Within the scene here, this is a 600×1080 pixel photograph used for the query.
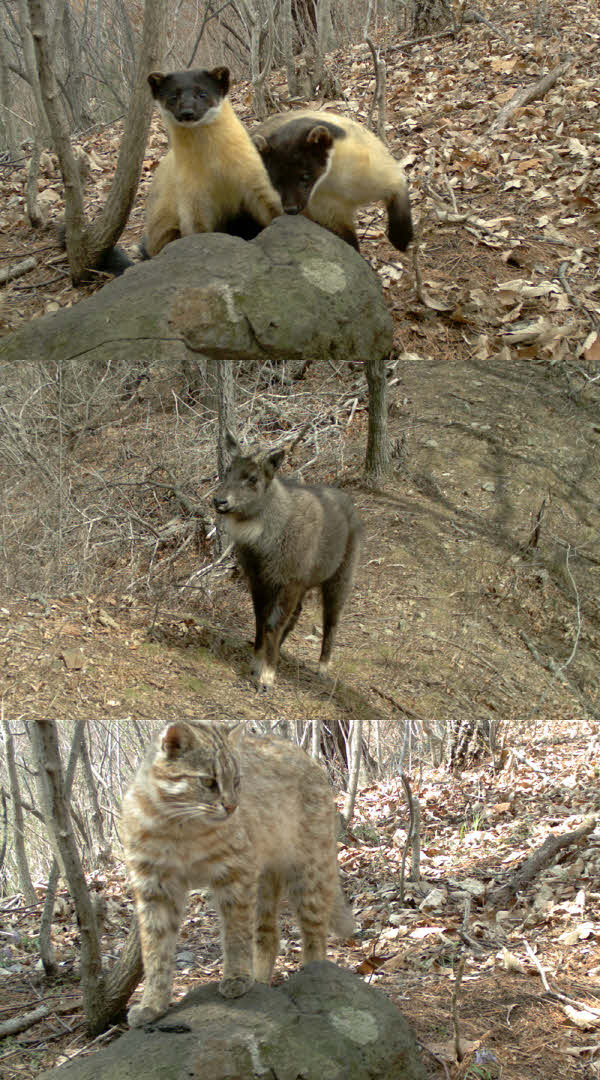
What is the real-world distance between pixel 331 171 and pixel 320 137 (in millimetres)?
248

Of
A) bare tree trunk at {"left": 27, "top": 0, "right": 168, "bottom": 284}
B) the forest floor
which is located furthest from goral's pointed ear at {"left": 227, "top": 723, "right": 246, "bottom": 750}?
bare tree trunk at {"left": 27, "top": 0, "right": 168, "bottom": 284}

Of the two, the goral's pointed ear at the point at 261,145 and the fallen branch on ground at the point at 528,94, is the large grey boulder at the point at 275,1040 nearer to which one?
the goral's pointed ear at the point at 261,145

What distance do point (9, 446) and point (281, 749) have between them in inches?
88.6

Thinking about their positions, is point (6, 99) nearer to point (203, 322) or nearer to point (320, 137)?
point (320, 137)

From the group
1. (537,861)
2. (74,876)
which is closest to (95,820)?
(74,876)

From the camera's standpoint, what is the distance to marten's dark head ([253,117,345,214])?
581cm

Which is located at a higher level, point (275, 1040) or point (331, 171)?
point (331, 171)

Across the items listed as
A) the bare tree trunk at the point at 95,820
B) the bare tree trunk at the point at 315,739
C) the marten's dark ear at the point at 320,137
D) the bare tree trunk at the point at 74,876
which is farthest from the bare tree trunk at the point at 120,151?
the bare tree trunk at the point at 315,739

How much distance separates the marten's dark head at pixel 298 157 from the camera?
5.81 metres

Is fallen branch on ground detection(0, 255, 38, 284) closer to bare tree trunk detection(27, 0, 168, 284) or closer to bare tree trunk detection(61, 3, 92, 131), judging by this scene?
bare tree trunk detection(27, 0, 168, 284)

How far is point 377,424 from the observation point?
4.84 metres

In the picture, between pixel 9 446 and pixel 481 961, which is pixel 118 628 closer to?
pixel 9 446

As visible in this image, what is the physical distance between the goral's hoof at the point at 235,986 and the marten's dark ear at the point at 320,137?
497 centimetres

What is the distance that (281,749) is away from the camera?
4332 mm
